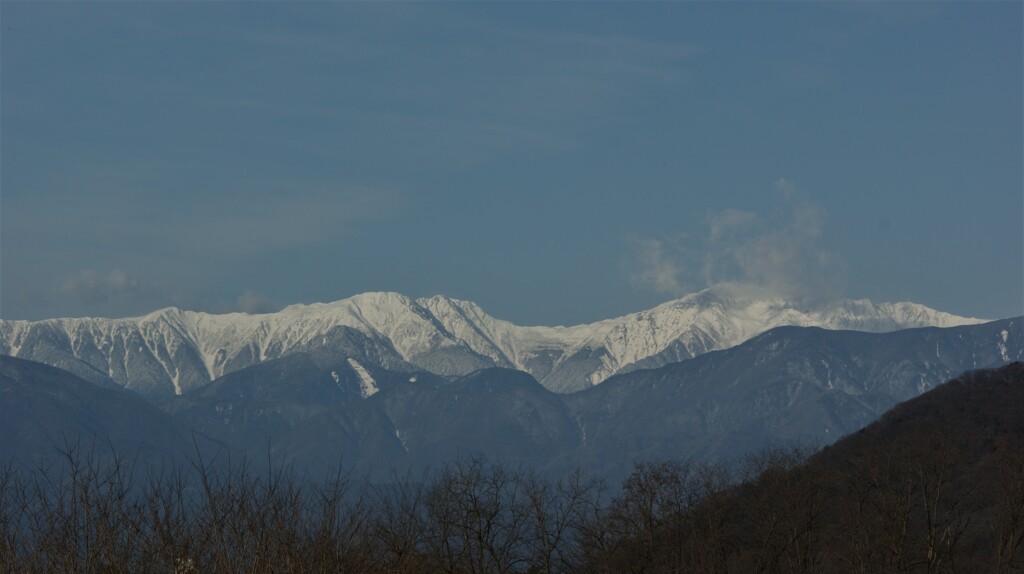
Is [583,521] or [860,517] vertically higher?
[583,521]

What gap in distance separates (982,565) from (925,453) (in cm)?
2167

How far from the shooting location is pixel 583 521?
85.4 m

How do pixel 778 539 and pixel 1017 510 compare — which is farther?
pixel 778 539

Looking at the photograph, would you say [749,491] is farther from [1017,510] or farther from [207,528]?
[207,528]

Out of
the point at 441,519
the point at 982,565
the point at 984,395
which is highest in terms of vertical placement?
the point at 984,395

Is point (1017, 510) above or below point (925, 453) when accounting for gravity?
below

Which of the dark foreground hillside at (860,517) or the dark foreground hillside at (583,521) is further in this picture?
the dark foreground hillside at (860,517)

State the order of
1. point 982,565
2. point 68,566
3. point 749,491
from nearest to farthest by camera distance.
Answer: point 68,566
point 982,565
point 749,491

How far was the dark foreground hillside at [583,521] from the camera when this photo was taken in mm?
38125

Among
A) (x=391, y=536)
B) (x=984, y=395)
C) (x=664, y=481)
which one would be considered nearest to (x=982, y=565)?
(x=664, y=481)

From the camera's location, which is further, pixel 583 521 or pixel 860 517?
pixel 860 517

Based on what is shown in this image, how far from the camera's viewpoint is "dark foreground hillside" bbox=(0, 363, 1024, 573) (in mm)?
38125

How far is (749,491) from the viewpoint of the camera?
12444 centimetres

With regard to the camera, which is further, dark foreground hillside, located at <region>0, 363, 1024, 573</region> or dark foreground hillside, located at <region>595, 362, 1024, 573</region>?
dark foreground hillside, located at <region>595, 362, 1024, 573</region>
